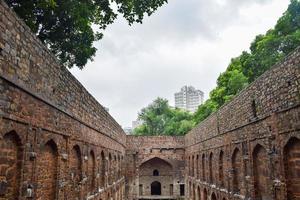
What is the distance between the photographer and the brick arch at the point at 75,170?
→ 9.88 metres

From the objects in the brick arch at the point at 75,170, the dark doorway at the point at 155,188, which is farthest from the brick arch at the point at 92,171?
the dark doorway at the point at 155,188

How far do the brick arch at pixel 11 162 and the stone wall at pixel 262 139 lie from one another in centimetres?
596

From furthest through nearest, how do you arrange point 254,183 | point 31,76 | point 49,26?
point 49,26 → point 254,183 → point 31,76

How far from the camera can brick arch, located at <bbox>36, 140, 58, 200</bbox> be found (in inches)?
285

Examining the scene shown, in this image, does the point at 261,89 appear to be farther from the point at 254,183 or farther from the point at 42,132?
the point at 42,132

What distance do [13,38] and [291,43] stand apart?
17875 mm

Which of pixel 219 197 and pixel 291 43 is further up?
pixel 291 43

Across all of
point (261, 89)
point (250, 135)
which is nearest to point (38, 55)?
point (261, 89)

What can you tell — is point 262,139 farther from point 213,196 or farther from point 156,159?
point 156,159

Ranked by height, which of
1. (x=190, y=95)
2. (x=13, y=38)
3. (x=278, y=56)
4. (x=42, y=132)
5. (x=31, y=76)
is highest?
(x=190, y=95)

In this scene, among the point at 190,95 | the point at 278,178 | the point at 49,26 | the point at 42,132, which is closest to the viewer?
the point at 42,132

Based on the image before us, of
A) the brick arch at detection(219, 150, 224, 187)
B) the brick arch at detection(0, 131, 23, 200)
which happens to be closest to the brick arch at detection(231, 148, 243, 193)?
the brick arch at detection(219, 150, 224, 187)

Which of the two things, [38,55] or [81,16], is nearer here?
[38,55]

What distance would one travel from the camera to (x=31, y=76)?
6.54 m
